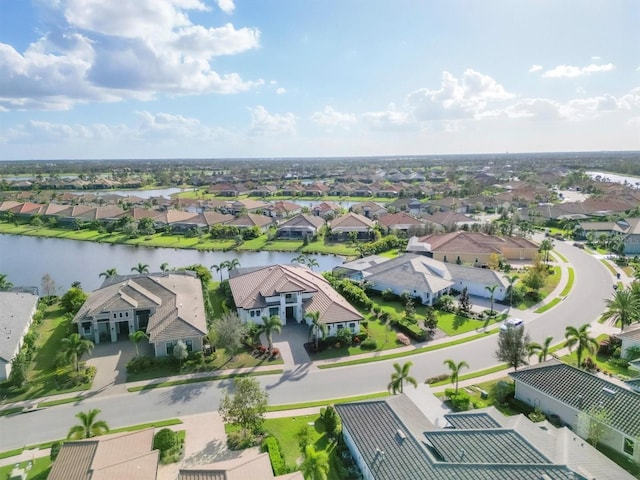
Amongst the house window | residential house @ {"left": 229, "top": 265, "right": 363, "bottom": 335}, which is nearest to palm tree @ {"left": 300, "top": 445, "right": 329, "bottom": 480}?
the house window

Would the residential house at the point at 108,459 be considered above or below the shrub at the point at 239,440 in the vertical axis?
above

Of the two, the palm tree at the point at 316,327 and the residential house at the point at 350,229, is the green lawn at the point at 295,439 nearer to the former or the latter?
the palm tree at the point at 316,327

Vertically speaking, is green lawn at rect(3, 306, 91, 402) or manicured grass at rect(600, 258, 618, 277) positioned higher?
manicured grass at rect(600, 258, 618, 277)

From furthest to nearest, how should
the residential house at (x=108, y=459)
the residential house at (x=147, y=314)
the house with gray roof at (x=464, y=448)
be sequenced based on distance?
the residential house at (x=147, y=314)
the residential house at (x=108, y=459)
the house with gray roof at (x=464, y=448)

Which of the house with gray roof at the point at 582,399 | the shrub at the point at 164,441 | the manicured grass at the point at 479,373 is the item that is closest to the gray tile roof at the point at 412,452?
the manicured grass at the point at 479,373

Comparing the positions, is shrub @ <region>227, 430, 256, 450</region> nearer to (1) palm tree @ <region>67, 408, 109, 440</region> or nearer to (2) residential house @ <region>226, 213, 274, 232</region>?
(1) palm tree @ <region>67, 408, 109, 440</region>

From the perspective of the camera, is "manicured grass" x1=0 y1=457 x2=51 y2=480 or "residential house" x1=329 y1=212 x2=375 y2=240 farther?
"residential house" x1=329 y1=212 x2=375 y2=240
